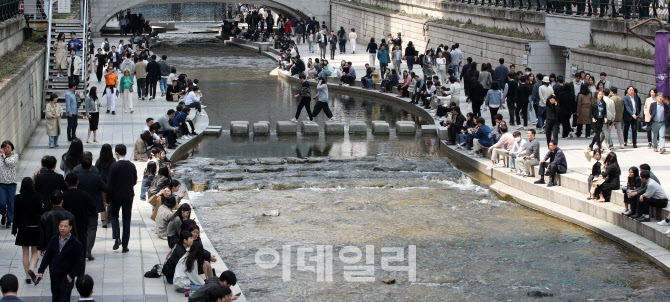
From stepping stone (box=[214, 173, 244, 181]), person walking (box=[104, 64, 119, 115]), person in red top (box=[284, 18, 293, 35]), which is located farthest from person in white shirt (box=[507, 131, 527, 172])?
person in red top (box=[284, 18, 293, 35])

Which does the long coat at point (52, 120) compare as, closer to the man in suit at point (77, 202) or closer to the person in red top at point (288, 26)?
the man in suit at point (77, 202)

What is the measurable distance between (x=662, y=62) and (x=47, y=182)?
14.4 meters

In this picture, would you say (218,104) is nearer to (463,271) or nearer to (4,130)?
(4,130)

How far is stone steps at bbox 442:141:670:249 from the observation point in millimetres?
15023

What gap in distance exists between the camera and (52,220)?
11125 mm

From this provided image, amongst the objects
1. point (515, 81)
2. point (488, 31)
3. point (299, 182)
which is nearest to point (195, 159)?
point (299, 182)

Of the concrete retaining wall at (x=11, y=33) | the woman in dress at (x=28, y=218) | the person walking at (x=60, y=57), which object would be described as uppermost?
the concrete retaining wall at (x=11, y=33)

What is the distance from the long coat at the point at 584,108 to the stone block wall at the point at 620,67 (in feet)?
8.46

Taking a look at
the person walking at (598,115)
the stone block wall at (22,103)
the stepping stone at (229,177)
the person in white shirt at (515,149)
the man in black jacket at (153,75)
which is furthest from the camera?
the man in black jacket at (153,75)

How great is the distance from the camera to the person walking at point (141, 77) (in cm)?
3122

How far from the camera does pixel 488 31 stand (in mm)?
38281

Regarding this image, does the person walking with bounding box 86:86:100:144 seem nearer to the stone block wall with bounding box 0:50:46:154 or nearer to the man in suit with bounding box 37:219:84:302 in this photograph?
the stone block wall with bounding box 0:50:46:154

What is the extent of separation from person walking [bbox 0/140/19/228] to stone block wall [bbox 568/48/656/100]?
16145 mm

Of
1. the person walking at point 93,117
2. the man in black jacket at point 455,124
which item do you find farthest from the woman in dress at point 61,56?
the man in black jacket at point 455,124
